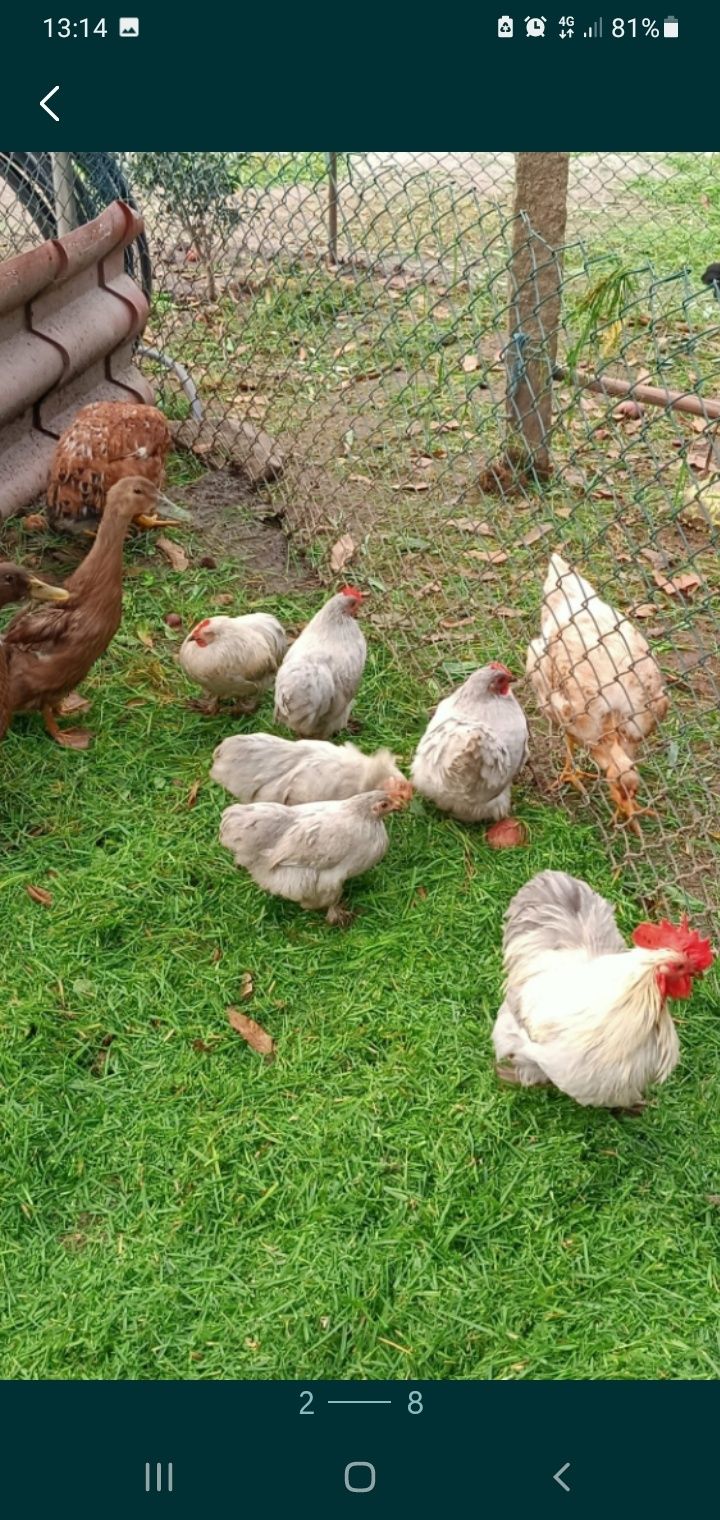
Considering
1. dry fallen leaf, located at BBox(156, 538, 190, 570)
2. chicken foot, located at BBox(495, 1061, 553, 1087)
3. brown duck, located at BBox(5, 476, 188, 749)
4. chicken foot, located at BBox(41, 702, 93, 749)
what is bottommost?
chicken foot, located at BBox(495, 1061, 553, 1087)

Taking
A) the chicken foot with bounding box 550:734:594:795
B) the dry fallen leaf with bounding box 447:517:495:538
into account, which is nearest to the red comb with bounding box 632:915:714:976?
the chicken foot with bounding box 550:734:594:795

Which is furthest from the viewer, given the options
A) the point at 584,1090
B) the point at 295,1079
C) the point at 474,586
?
the point at 474,586

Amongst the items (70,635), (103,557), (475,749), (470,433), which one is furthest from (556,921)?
(470,433)

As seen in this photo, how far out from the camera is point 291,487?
18.6 feet

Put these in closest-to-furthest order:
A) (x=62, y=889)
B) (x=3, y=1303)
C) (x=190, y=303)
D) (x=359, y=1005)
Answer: (x=3, y=1303) → (x=359, y=1005) → (x=62, y=889) → (x=190, y=303)

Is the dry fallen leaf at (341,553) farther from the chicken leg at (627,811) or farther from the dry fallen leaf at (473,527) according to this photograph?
the chicken leg at (627,811)

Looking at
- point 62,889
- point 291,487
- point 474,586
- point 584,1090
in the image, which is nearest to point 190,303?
point 291,487

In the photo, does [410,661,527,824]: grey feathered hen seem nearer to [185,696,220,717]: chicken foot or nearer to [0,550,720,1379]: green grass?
[0,550,720,1379]: green grass

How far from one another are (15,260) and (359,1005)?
10.8 ft

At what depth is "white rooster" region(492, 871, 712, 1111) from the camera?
2.79 meters

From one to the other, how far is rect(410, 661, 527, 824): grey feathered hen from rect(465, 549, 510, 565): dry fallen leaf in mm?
1546

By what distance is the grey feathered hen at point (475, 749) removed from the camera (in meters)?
3.70

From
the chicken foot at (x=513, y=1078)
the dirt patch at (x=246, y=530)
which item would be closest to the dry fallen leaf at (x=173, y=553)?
the dirt patch at (x=246, y=530)

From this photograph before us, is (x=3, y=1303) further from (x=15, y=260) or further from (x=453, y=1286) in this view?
(x=15, y=260)
